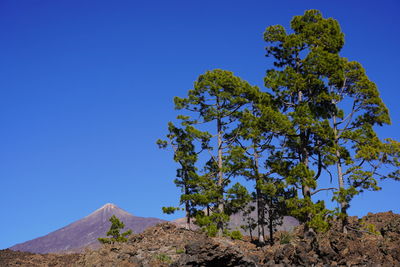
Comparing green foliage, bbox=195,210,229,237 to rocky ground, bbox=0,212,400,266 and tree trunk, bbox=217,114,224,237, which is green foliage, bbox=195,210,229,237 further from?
rocky ground, bbox=0,212,400,266

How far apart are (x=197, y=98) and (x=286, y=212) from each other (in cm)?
1033

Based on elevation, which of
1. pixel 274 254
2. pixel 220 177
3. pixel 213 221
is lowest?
A: pixel 274 254

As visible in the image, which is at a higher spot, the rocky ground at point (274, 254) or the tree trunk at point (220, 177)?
the tree trunk at point (220, 177)

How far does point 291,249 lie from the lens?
60.5 feet

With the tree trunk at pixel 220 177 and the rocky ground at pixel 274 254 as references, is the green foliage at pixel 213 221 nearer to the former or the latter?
the tree trunk at pixel 220 177

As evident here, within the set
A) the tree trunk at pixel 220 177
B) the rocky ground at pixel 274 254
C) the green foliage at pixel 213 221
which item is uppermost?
the tree trunk at pixel 220 177

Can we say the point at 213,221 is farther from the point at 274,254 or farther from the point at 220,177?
the point at 274,254

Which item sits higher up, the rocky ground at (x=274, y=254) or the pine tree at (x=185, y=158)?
the pine tree at (x=185, y=158)

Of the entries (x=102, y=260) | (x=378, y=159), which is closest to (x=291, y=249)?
(x=102, y=260)

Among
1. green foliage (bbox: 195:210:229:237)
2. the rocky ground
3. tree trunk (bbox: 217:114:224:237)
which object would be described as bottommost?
the rocky ground

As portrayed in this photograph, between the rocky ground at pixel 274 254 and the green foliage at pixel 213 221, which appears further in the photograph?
the green foliage at pixel 213 221

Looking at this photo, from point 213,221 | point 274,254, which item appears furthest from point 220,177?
point 274,254

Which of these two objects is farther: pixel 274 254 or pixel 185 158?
pixel 185 158

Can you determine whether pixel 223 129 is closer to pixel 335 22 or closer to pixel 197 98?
pixel 197 98
